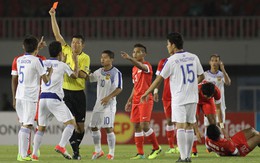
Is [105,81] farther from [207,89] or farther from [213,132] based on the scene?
[213,132]

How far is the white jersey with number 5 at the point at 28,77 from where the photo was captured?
14.5 metres

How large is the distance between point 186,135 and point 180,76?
88 cm

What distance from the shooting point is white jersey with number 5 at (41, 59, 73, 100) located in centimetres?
1470

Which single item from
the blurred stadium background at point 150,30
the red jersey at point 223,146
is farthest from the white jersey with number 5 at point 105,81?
the blurred stadium background at point 150,30

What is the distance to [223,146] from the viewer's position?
15.9m

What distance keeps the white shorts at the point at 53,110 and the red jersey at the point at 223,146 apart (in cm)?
267

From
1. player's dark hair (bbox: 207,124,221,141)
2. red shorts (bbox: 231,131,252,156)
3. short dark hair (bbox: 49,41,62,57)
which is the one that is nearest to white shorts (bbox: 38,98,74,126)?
short dark hair (bbox: 49,41,62,57)

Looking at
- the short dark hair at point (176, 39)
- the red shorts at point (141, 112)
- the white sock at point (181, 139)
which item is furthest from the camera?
the red shorts at point (141, 112)

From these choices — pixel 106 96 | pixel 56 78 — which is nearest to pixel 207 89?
pixel 106 96

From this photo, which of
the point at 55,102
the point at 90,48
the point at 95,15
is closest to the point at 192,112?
the point at 55,102

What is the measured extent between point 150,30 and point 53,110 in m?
16.6

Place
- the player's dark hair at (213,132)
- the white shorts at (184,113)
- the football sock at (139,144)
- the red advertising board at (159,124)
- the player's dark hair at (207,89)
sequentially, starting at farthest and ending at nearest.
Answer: the red advertising board at (159,124) < the football sock at (139,144) < the player's dark hair at (213,132) < the player's dark hair at (207,89) < the white shorts at (184,113)

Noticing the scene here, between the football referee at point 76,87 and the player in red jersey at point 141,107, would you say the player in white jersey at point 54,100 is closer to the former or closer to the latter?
the football referee at point 76,87

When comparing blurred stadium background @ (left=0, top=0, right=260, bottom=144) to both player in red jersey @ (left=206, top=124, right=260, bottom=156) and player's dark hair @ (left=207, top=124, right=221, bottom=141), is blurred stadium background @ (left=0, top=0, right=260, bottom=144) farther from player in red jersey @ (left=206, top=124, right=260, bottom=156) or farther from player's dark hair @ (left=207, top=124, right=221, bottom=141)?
player's dark hair @ (left=207, top=124, right=221, bottom=141)
